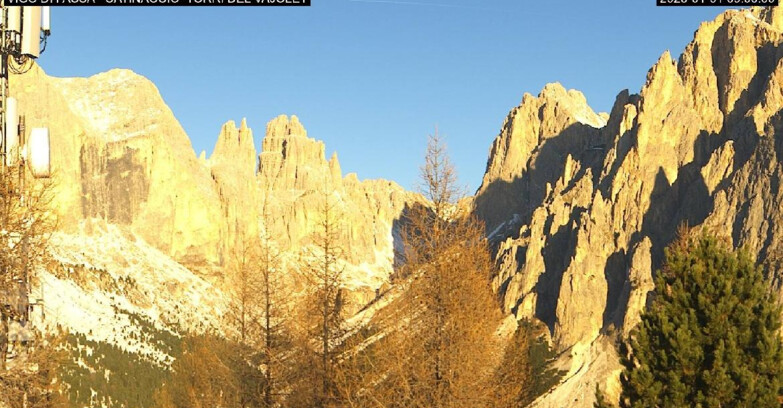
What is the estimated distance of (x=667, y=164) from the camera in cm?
18050

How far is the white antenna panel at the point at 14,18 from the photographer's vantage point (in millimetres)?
20219

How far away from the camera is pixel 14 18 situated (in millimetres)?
20281

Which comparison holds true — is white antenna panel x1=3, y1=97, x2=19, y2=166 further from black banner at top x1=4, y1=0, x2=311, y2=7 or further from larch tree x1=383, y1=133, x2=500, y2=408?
larch tree x1=383, y1=133, x2=500, y2=408

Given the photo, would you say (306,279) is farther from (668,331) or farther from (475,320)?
(668,331)

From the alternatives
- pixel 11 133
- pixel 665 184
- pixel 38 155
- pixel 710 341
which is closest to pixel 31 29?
pixel 11 133

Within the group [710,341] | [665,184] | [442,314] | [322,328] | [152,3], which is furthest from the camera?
[665,184]

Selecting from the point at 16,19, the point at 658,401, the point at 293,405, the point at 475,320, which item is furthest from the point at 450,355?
the point at 16,19

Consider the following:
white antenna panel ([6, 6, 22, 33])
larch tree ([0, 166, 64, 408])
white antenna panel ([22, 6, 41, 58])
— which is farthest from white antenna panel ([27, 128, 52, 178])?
white antenna panel ([6, 6, 22, 33])

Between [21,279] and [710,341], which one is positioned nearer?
[21,279]

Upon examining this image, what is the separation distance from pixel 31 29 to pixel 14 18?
437mm

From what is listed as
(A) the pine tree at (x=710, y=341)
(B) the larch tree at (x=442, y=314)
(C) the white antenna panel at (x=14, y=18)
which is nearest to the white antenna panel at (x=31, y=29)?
(C) the white antenna panel at (x=14, y=18)

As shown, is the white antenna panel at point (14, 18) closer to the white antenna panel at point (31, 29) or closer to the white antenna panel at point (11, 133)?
the white antenna panel at point (31, 29)

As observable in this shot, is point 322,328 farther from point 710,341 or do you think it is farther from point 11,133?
point 11,133

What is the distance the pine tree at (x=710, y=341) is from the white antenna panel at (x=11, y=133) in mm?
18425
